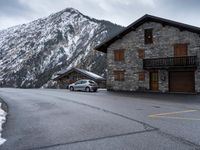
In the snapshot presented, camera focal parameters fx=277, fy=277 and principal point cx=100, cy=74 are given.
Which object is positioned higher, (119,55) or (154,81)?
(119,55)

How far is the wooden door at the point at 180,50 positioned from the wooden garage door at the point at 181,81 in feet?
6.63

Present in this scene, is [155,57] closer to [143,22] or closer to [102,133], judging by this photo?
[143,22]

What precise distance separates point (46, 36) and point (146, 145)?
114m

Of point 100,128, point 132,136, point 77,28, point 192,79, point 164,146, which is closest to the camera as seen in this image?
point 164,146

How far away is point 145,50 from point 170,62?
13.2ft

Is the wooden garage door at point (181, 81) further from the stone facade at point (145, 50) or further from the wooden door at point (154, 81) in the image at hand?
the wooden door at point (154, 81)

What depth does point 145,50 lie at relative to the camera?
3388 cm

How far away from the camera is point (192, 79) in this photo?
30281 millimetres

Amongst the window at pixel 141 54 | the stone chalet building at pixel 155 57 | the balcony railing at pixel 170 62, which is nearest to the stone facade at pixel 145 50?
the stone chalet building at pixel 155 57

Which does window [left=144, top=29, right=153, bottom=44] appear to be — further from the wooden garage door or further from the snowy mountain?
the snowy mountain

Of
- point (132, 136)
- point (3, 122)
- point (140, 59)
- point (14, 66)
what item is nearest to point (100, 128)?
point (132, 136)

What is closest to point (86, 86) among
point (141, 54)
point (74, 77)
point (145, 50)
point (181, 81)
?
point (141, 54)

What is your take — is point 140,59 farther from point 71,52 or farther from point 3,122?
point 71,52

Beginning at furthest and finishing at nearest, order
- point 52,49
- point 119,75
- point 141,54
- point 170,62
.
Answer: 1. point 52,49
2. point 119,75
3. point 141,54
4. point 170,62
